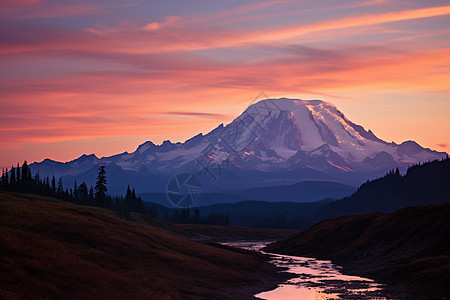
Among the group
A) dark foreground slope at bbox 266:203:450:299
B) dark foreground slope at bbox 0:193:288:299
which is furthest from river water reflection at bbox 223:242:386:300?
dark foreground slope at bbox 0:193:288:299

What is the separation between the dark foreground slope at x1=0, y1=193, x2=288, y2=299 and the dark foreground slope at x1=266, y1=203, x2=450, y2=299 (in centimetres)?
2097

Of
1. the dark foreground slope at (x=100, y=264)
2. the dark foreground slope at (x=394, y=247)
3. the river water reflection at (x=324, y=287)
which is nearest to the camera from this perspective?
the dark foreground slope at (x=100, y=264)

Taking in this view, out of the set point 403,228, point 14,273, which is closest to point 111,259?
point 14,273

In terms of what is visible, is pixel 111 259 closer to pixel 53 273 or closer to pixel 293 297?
pixel 53 273

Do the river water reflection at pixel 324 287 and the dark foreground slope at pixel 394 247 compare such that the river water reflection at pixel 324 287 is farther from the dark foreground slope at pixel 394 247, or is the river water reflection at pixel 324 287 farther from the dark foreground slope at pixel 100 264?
the dark foreground slope at pixel 100 264

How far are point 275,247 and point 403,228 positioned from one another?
6100 centimetres

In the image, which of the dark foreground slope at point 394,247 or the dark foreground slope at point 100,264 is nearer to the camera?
the dark foreground slope at point 100,264

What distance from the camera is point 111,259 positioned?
227ft

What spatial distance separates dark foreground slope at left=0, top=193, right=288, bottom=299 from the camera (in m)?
50.8

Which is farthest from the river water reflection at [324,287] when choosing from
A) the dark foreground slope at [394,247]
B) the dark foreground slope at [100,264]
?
the dark foreground slope at [100,264]

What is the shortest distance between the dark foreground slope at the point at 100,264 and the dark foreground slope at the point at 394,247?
68.8 ft

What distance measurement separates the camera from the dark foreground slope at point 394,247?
7554cm

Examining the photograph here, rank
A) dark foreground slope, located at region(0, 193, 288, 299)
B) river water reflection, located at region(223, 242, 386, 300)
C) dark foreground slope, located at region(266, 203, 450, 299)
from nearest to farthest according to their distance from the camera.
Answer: dark foreground slope, located at region(0, 193, 288, 299), river water reflection, located at region(223, 242, 386, 300), dark foreground slope, located at region(266, 203, 450, 299)

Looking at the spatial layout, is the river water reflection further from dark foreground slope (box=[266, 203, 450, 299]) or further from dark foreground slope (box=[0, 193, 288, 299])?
dark foreground slope (box=[0, 193, 288, 299])
